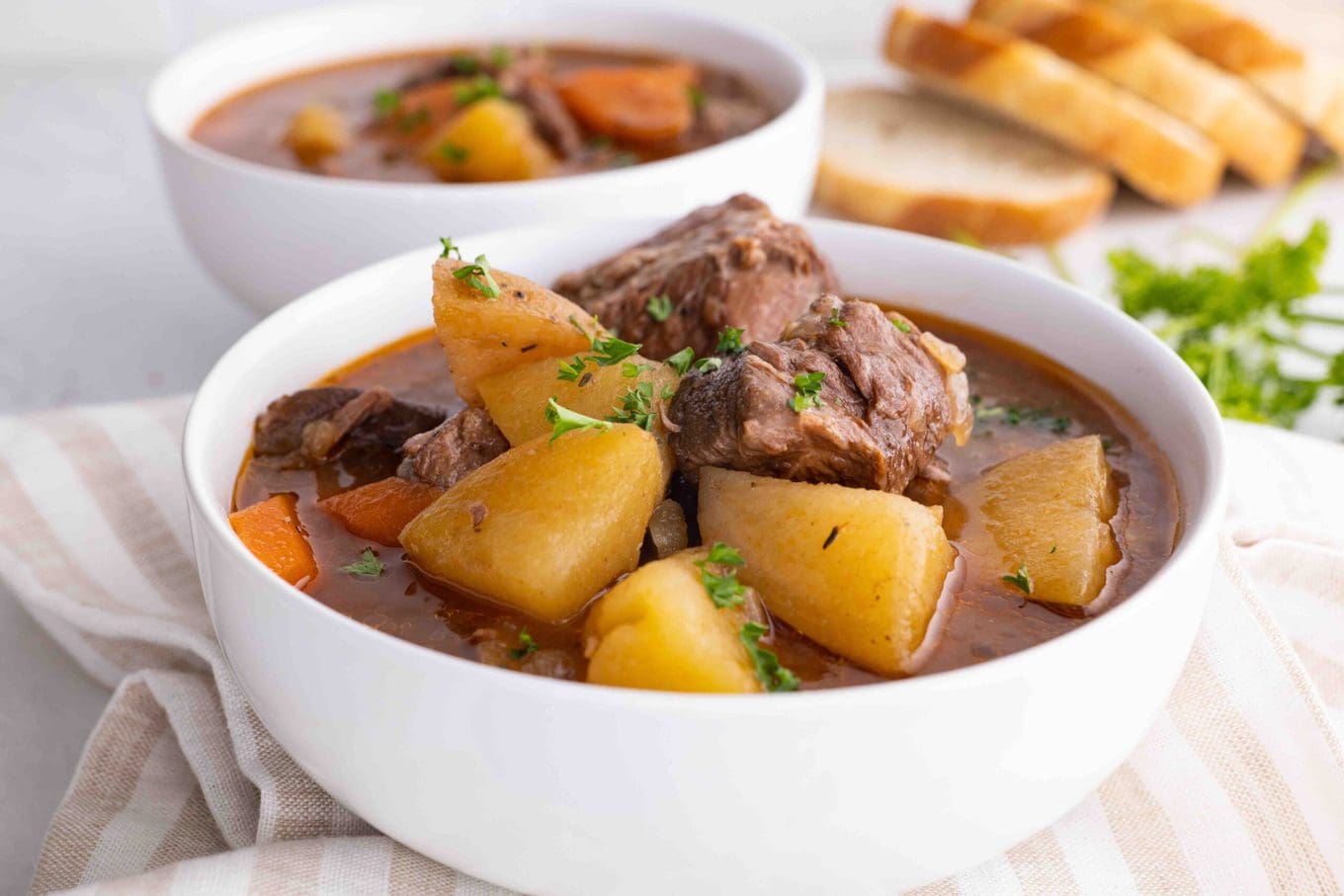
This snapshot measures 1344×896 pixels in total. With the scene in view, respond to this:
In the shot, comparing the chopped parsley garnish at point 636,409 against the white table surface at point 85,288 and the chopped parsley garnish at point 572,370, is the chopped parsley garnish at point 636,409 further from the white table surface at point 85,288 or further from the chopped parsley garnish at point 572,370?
the white table surface at point 85,288

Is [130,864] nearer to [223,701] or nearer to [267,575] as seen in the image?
[223,701]

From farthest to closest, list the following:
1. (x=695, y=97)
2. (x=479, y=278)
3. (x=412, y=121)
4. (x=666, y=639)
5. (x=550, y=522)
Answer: (x=695, y=97)
(x=412, y=121)
(x=479, y=278)
(x=550, y=522)
(x=666, y=639)

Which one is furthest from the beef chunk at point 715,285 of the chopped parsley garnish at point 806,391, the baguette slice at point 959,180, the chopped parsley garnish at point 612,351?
the baguette slice at point 959,180

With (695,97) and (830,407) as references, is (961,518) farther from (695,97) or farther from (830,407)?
(695,97)

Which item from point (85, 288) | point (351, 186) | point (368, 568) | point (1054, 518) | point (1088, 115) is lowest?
point (85, 288)

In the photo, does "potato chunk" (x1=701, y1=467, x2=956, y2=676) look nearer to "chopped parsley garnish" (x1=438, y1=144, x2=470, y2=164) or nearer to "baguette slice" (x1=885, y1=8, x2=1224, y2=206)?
"chopped parsley garnish" (x1=438, y1=144, x2=470, y2=164)

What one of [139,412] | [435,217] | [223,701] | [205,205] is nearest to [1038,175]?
[435,217]

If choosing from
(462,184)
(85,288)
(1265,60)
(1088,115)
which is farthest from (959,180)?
(85,288)
